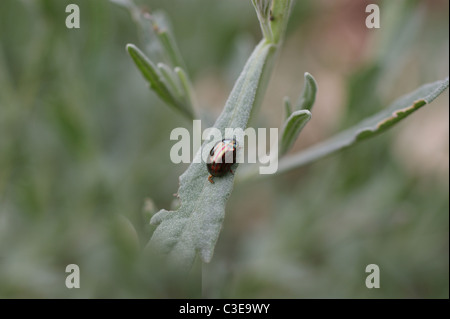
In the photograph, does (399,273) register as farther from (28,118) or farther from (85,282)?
(28,118)

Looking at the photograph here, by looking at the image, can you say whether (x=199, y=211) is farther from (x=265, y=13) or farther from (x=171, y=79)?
(x=265, y=13)

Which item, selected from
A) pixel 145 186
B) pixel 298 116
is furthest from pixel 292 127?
pixel 145 186

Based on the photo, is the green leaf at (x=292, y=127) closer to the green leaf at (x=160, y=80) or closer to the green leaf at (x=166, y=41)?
the green leaf at (x=160, y=80)

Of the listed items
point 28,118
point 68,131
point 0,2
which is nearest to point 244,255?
point 68,131

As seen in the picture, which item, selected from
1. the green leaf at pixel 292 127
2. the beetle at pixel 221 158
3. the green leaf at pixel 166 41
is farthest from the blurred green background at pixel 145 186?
the beetle at pixel 221 158

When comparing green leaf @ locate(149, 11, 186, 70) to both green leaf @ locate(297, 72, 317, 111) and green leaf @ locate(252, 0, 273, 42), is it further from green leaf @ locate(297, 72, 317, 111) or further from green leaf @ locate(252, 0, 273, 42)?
green leaf @ locate(297, 72, 317, 111)

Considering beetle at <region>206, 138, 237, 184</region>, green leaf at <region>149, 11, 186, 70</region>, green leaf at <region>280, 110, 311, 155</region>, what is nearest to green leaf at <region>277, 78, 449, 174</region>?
green leaf at <region>280, 110, 311, 155</region>
